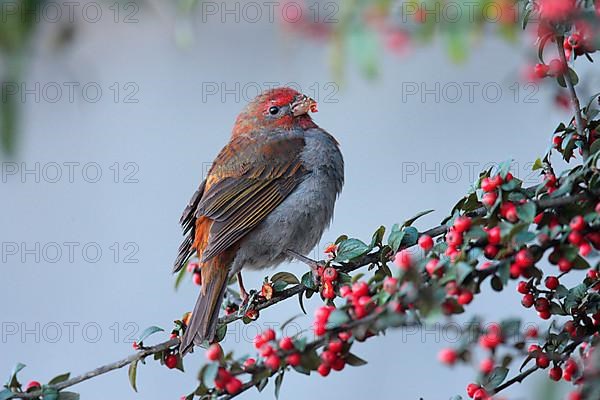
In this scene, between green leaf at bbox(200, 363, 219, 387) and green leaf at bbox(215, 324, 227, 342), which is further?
green leaf at bbox(215, 324, 227, 342)

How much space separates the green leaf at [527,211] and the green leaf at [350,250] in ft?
1.95

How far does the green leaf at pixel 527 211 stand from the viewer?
160cm

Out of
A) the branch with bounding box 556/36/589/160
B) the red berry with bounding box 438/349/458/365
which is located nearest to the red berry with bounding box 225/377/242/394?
the red berry with bounding box 438/349/458/365

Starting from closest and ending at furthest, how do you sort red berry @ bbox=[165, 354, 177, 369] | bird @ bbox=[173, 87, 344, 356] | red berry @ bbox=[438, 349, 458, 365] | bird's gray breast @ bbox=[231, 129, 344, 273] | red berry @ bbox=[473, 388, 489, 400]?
1. red berry @ bbox=[438, 349, 458, 365]
2. red berry @ bbox=[473, 388, 489, 400]
3. red berry @ bbox=[165, 354, 177, 369]
4. bird @ bbox=[173, 87, 344, 356]
5. bird's gray breast @ bbox=[231, 129, 344, 273]

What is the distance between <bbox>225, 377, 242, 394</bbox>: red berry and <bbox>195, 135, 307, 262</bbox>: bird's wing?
1.28 meters

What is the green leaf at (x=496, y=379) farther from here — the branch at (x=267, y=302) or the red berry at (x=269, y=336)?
the red berry at (x=269, y=336)

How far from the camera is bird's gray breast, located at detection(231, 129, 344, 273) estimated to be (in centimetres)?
320

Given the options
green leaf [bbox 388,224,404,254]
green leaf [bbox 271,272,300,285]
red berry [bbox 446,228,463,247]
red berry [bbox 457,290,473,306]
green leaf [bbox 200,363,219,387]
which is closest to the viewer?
red berry [bbox 457,290,473,306]

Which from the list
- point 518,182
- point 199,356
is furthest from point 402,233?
point 199,356

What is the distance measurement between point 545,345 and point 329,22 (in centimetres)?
140

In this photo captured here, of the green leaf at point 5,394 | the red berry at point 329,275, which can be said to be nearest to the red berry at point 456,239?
the red berry at point 329,275

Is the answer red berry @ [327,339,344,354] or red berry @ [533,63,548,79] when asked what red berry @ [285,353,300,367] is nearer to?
red berry @ [327,339,344,354]

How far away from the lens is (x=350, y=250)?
2217mm

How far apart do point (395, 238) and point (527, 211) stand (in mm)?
494
